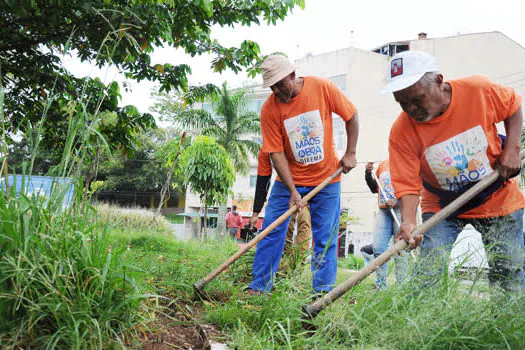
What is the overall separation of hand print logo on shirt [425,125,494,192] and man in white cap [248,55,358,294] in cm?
91

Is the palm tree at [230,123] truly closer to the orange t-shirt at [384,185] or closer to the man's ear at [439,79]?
the orange t-shirt at [384,185]

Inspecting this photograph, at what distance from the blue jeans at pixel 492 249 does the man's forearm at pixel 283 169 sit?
1037mm

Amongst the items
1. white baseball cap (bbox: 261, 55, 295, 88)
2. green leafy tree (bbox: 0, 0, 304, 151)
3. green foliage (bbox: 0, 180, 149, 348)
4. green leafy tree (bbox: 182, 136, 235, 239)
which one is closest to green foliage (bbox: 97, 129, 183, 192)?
green leafy tree (bbox: 182, 136, 235, 239)

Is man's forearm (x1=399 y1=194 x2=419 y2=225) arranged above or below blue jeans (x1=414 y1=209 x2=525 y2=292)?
above

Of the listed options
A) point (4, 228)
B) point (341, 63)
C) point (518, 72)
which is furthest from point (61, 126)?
point (518, 72)

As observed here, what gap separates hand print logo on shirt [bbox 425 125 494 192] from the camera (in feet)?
8.89

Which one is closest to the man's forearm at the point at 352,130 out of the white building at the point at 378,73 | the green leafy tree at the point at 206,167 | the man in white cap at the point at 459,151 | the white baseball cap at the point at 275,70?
the white baseball cap at the point at 275,70

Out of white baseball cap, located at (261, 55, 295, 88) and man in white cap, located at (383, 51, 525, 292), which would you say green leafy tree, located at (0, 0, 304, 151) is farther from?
A: man in white cap, located at (383, 51, 525, 292)

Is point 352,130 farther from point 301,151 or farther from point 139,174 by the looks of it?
point 139,174

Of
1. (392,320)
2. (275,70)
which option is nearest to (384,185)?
(275,70)

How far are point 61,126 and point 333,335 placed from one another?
5.15 meters

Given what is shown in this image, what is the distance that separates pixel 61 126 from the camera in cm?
627

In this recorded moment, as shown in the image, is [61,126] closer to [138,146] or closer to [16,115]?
[16,115]

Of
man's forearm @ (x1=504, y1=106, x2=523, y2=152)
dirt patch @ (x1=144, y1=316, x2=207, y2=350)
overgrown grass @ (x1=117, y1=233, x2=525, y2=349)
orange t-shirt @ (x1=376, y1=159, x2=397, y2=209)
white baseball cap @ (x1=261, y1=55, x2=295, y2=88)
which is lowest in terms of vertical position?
dirt patch @ (x1=144, y1=316, x2=207, y2=350)
